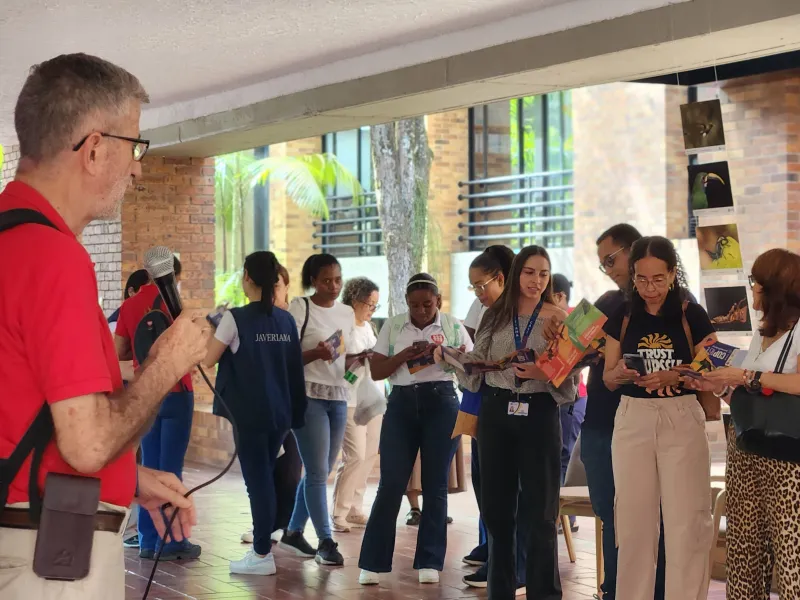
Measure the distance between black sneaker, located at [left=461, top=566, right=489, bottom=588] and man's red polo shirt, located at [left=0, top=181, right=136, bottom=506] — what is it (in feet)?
15.2

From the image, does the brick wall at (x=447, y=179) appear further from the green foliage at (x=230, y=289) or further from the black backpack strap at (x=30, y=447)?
the black backpack strap at (x=30, y=447)

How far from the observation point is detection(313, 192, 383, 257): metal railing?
23.0m

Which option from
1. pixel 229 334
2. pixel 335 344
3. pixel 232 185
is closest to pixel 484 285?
pixel 335 344

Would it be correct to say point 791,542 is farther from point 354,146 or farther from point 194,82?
point 354,146

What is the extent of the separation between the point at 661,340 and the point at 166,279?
2.87 metres

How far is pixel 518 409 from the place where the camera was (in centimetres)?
549

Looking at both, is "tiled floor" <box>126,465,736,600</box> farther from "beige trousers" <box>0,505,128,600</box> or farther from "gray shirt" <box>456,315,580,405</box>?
"beige trousers" <box>0,505,128,600</box>

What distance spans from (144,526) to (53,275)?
5.50 meters

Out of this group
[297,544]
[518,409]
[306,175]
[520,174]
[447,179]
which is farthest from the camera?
[306,175]

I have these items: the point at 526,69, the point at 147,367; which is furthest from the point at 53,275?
the point at 526,69

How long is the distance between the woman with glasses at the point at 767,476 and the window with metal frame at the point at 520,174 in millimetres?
12932

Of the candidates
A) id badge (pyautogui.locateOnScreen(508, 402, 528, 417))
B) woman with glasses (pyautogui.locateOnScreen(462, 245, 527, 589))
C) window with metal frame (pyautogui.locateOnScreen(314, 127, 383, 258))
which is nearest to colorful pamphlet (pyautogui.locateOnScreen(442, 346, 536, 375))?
id badge (pyautogui.locateOnScreen(508, 402, 528, 417))

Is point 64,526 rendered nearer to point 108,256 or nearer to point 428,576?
point 428,576

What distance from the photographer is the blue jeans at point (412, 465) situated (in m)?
6.37
